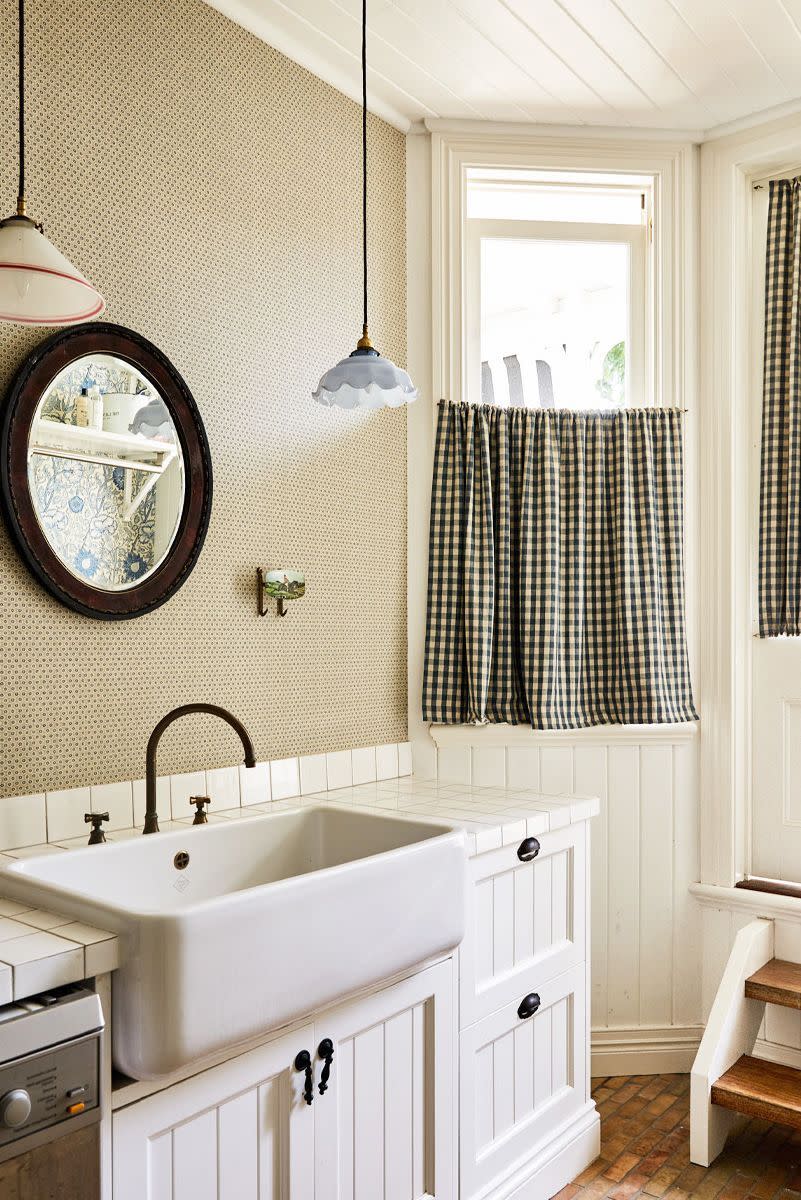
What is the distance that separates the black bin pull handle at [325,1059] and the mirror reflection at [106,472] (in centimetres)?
94

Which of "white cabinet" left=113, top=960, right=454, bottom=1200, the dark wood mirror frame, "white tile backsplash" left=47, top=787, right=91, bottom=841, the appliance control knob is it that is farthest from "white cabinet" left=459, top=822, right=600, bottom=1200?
the appliance control knob

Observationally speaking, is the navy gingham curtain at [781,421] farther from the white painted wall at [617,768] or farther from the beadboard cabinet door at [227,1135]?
the beadboard cabinet door at [227,1135]

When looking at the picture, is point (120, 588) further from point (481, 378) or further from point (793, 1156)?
point (793, 1156)

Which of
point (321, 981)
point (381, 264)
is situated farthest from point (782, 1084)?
point (381, 264)

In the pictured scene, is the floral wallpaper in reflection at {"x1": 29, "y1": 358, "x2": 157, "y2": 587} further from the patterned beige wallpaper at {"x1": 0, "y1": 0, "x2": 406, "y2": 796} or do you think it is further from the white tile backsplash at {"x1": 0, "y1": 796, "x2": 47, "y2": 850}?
the white tile backsplash at {"x1": 0, "y1": 796, "x2": 47, "y2": 850}

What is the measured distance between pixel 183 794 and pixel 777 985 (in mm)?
1625

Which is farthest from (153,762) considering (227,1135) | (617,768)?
(617,768)

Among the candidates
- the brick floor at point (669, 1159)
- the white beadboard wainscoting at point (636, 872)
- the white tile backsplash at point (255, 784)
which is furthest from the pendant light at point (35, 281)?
the brick floor at point (669, 1159)

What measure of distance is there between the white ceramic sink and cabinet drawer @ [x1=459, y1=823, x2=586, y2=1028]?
21 centimetres

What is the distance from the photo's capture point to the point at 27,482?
5.80 feet

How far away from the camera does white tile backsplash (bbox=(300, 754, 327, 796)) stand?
2.38 meters

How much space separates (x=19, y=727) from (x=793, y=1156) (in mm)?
2110

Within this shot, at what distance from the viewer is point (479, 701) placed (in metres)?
2.66

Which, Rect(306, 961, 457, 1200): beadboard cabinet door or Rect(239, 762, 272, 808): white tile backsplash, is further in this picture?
Rect(239, 762, 272, 808): white tile backsplash
